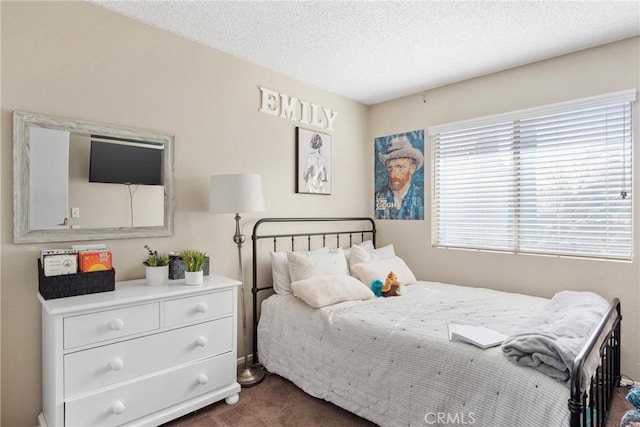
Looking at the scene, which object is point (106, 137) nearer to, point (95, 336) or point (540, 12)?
point (95, 336)

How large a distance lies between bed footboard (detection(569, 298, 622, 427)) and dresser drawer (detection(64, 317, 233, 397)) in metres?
1.82

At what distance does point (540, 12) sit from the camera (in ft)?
7.22

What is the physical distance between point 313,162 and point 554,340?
2427 mm

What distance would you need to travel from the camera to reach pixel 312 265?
2822 mm

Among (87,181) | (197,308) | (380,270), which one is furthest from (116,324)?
(380,270)

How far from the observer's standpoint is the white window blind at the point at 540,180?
2582mm

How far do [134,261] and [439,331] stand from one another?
1.91 meters

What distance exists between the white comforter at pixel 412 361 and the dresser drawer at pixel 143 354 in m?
0.52

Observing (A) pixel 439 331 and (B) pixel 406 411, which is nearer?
(B) pixel 406 411

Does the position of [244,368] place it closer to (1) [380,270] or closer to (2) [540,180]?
(1) [380,270]

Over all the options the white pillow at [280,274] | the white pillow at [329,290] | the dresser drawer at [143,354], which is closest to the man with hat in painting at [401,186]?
the white pillow at [329,290]

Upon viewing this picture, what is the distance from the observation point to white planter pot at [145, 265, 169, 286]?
214cm

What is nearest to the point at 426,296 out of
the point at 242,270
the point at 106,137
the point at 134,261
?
the point at 242,270

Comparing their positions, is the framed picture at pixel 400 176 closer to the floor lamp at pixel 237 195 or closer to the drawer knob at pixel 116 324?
the floor lamp at pixel 237 195
